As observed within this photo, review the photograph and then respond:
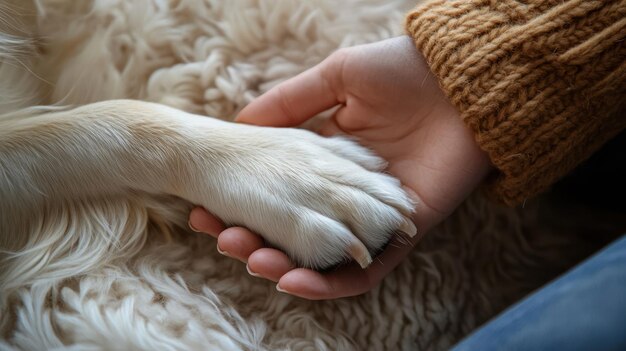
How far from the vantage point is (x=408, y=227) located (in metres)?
0.63

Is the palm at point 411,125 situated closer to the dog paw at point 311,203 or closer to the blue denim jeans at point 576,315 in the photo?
the dog paw at point 311,203

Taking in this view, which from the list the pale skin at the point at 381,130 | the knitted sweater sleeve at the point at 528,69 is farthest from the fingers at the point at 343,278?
the knitted sweater sleeve at the point at 528,69

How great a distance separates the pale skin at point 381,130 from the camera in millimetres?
653

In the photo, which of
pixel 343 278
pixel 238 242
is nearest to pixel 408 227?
pixel 343 278

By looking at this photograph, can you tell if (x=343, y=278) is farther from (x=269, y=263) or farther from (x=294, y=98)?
(x=294, y=98)

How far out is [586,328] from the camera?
0.42 meters

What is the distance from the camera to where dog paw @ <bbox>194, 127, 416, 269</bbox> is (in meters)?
0.61

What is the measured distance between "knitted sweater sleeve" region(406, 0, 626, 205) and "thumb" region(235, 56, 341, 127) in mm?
146

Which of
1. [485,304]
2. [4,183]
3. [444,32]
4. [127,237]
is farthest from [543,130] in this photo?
[4,183]

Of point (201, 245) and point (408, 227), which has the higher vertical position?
point (408, 227)

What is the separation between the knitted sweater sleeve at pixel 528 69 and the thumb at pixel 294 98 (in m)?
0.15

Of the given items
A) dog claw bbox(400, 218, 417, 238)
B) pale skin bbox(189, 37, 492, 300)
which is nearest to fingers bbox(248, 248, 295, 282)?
pale skin bbox(189, 37, 492, 300)

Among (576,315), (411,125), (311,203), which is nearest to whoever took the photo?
(576,315)

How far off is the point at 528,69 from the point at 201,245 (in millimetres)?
504
